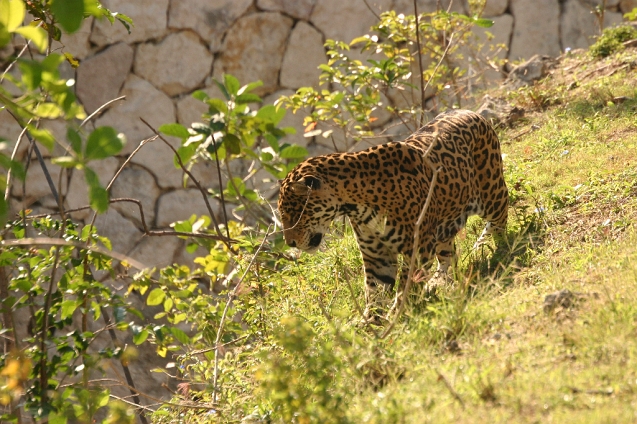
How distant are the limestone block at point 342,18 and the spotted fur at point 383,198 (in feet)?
14.5

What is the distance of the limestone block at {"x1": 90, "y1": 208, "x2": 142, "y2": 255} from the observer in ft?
27.9

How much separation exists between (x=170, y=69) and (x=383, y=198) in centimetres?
489

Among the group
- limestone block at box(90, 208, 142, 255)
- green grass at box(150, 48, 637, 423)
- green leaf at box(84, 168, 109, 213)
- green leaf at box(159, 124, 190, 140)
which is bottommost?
limestone block at box(90, 208, 142, 255)

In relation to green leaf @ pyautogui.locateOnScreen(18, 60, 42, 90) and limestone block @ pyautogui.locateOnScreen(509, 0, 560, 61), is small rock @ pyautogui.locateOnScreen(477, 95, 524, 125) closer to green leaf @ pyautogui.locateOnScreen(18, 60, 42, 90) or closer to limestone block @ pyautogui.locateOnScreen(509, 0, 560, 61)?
limestone block @ pyautogui.locateOnScreen(509, 0, 560, 61)

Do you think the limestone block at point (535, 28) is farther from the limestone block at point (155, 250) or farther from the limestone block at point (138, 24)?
the limestone block at point (155, 250)

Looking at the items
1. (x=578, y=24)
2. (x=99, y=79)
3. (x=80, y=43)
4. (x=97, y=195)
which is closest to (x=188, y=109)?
(x=99, y=79)

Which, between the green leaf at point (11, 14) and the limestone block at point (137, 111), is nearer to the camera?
the green leaf at point (11, 14)

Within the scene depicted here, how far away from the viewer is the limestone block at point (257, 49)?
8.94m

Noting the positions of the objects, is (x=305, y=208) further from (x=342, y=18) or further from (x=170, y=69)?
(x=342, y=18)

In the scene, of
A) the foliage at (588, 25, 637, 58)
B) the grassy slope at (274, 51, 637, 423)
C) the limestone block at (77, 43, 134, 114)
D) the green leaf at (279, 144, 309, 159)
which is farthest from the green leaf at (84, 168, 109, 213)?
the foliage at (588, 25, 637, 58)

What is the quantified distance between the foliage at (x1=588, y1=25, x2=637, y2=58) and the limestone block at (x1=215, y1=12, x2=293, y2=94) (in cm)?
344

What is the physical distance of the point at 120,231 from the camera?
8.53m

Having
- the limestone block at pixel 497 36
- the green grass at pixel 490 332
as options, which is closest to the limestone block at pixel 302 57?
the limestone block at pixel 497 36

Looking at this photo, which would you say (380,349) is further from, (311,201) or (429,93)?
(429,93)
